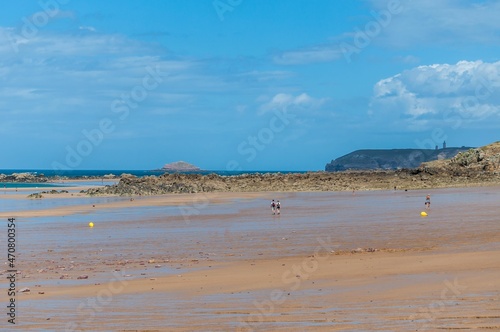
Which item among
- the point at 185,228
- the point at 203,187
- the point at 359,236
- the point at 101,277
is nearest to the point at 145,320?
the point at 101,277

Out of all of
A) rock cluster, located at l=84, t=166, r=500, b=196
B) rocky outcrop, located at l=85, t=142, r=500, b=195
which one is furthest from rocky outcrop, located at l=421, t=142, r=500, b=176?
rock cluster, located at l=84, t=166, r=500, b=196

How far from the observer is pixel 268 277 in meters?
12.9

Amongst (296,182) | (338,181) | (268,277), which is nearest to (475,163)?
(338,181)

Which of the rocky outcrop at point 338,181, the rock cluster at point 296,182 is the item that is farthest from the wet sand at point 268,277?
the rocky outcrop at point 338,181

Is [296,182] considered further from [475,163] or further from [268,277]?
[268,277]

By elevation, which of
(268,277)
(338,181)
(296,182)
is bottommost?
(268,277)

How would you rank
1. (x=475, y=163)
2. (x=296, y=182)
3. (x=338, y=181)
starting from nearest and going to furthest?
(x=338, y=181), (x=296, y=182), (x=475, y=163)

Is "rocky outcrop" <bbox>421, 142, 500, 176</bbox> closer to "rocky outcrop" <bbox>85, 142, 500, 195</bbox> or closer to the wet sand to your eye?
"rocky outcrop" <bbox>85, 142, 500, 195</bbox>

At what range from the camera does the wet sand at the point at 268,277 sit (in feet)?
29.5

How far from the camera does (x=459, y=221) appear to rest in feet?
78.8

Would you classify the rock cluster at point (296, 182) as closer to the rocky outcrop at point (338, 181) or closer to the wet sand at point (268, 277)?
the rocky outcrop at point (338, 181)

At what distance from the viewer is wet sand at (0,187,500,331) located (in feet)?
29.5

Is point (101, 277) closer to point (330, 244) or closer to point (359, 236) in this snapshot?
point (330, 244)

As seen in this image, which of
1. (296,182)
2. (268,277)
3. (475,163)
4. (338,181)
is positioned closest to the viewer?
(268,277)
